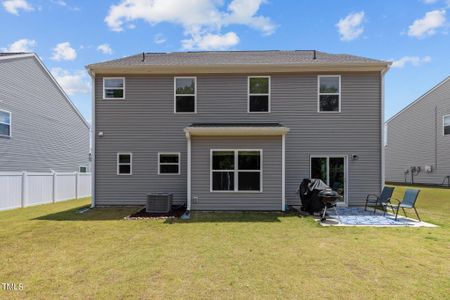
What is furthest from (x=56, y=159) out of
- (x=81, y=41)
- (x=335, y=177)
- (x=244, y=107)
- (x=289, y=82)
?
(x=335, y=177)

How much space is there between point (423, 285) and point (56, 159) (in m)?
19.3

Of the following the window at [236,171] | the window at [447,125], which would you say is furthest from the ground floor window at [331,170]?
the window at [447,125]

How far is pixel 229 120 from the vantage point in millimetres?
12133

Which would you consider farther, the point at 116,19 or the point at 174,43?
the point at 174,43

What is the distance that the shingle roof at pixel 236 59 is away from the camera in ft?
38.7

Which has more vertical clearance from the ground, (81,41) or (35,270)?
(81,41)

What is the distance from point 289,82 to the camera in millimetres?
12047

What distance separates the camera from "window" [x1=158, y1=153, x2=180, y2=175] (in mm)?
12109

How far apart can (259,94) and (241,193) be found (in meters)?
4.20

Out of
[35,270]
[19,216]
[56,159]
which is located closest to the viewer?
[35,270]

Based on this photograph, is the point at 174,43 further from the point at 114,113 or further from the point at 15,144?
the point at 15,144

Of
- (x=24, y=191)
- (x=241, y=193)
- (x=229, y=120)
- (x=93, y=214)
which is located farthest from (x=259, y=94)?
(x=24, y=191)

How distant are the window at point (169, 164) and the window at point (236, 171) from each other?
2.11 metres

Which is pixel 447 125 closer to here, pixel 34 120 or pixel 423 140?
pixel 423 140
